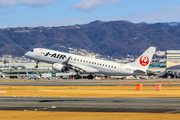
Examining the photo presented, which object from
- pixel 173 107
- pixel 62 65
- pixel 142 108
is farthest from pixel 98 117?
pixel 62 65

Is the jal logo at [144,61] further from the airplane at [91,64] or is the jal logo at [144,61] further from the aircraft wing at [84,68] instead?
the aircraft wing at [84,68]

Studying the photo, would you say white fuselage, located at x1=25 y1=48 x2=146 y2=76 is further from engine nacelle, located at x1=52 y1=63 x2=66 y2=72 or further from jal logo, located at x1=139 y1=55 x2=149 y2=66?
jal logo, located at x1=139 y1=55 x2=149 y2=66

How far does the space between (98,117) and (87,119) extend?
3.58 ft

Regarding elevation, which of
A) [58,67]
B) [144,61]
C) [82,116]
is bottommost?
[82,116]

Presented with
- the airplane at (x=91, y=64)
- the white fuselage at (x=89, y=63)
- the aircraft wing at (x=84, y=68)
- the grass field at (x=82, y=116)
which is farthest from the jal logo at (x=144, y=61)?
the grass field at (x=82, y=116)

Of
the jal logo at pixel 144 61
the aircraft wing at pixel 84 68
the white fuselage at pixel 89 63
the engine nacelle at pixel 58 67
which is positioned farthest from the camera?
the jal logo at pixel 144 61

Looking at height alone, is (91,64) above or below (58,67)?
above

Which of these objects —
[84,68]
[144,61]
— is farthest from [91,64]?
[144,61]

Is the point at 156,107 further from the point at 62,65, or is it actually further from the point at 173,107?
the point at 62,65

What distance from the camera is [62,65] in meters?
85.8

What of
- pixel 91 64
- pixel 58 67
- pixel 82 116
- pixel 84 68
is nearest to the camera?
pixel 82 116

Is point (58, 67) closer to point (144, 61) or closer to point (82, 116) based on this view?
point (144, 61)

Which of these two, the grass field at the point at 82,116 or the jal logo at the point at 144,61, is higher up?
the jal logo at the point at 144,61

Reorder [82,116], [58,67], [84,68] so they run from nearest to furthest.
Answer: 1. [82,116]
2. [58,67]
3. [84,68]
